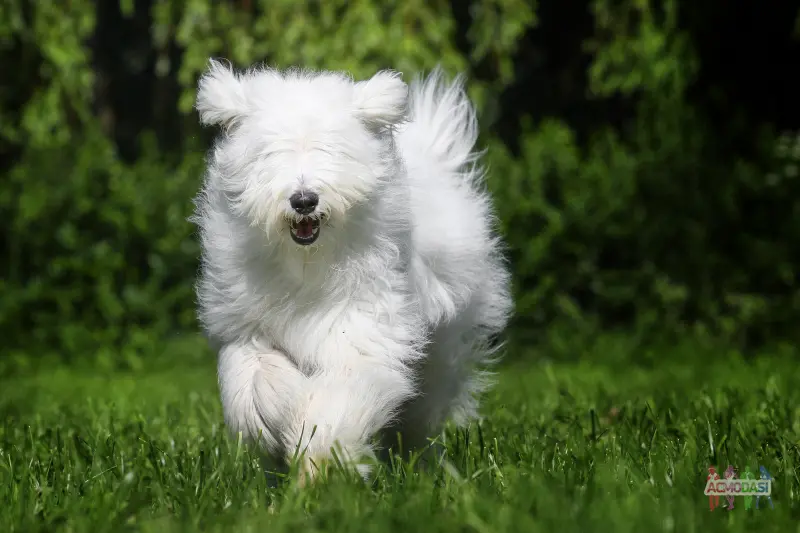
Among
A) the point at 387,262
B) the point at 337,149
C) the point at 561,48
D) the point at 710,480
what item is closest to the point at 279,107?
the point at 337,149

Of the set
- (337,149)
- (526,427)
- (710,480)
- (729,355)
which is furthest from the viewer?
(729,355)

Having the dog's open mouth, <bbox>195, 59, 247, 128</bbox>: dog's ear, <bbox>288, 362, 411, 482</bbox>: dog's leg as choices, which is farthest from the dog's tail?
<bbox>288, 362, 411, 482</bbox>: dog's leg

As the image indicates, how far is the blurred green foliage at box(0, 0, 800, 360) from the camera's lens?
340 inches

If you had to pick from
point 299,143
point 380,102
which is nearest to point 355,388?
point 299,143

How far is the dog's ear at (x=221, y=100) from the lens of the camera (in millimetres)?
4086

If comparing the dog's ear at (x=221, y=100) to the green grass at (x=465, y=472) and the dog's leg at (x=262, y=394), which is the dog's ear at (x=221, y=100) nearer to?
the dog's leg at (x=262, y=394)

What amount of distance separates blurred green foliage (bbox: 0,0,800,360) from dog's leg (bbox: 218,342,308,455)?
4.90 meters

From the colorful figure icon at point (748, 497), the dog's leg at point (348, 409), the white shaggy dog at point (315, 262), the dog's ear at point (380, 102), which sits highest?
the dog's ear at point (380, 102)

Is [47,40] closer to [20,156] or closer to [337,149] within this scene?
[20,156]

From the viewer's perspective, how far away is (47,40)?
9188 millimetres

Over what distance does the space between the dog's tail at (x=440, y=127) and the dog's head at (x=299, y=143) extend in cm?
69

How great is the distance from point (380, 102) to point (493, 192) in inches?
180

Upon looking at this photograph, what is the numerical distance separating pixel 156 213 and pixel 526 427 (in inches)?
198

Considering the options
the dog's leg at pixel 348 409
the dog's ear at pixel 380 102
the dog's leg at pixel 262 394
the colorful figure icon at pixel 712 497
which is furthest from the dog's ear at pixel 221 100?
the colorful figure icon at pixel 712 497
